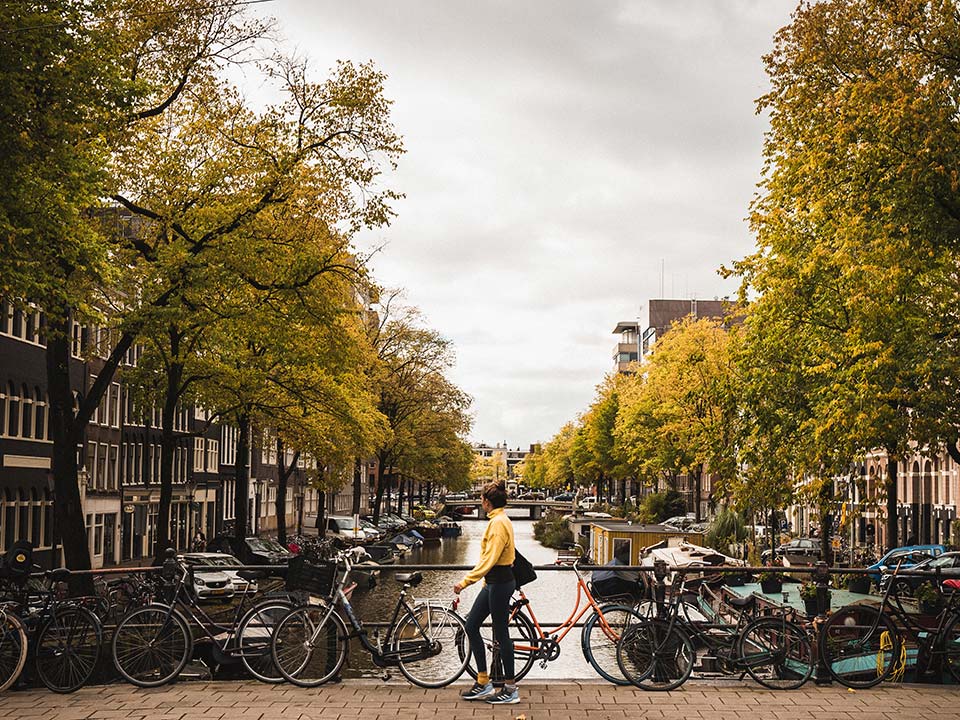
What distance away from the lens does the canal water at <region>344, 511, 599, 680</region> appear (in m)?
14.0

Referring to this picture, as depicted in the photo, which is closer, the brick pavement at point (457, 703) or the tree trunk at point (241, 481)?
the brick pavement at point (457, 703)

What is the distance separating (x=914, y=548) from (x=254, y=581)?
1652 inches

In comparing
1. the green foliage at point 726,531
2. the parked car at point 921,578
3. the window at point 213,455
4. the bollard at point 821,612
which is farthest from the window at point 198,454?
the bollard at point 821,612

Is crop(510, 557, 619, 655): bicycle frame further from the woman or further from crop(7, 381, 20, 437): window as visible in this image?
crop(7, 381, 20, 437): window

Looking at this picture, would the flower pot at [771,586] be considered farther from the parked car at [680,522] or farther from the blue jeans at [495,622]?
the parked car at [680,522]

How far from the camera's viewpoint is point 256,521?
283 feet

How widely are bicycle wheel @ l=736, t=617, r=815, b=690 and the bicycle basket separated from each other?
4430mm

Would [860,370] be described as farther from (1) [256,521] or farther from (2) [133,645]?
(1) [256,521]

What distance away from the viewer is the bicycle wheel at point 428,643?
12812 mm

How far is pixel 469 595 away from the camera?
47.8 meters

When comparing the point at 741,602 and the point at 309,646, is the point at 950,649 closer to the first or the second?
the point at 741,602

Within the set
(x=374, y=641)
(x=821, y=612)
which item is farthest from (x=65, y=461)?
(x=821, y=612)

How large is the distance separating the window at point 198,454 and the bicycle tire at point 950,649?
201ft

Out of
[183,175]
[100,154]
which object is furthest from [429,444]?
[100,154]
